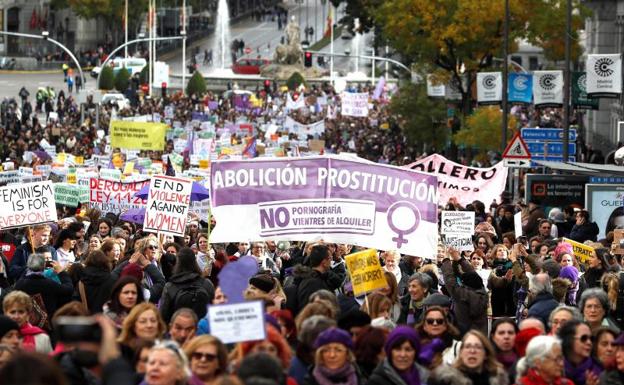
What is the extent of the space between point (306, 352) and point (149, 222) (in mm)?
9541

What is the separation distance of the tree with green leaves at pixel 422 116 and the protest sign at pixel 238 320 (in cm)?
4971

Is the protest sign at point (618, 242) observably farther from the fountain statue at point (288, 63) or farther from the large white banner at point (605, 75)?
the fountain statue at point (288, 63)

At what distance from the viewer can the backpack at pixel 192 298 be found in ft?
54.9

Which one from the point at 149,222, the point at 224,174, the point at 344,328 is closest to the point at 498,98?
the point at 149,222

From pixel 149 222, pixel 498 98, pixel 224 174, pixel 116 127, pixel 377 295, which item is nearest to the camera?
pixel 377 295

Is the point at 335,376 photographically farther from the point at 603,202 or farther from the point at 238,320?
the point at 603,202

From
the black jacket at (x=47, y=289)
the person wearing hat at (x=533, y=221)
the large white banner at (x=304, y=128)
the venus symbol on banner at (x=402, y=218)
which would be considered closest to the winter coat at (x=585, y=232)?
the person wearing hat at (x=533, y=221)

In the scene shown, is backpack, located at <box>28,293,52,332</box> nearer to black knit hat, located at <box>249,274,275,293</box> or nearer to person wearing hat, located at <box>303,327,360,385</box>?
black knit hat, located at <box>249,274,275,293</box>

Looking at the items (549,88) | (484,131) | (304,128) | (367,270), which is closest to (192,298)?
(367,270)

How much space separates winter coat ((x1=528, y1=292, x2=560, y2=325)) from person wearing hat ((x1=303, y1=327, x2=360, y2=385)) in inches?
134

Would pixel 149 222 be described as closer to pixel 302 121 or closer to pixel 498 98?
pixel 498 98

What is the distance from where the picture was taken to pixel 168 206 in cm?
2320

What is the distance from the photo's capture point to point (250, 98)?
279ft

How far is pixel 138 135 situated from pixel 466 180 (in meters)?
16.0
